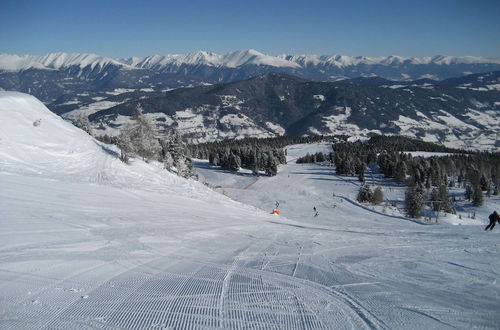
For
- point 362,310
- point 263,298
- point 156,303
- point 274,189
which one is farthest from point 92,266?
point 274,189

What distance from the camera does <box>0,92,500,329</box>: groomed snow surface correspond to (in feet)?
20.8

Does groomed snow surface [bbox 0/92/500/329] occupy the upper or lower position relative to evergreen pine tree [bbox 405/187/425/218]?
upper

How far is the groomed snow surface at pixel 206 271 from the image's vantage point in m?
6.34

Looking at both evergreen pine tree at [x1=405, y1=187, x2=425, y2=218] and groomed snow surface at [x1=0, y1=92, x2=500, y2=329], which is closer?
groomed snow surface at [x1=0, y1=92, x2=500, y2=329]

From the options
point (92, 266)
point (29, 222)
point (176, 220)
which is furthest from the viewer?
point (176, 220)

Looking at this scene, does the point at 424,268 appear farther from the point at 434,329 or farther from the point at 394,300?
the point at 434,329

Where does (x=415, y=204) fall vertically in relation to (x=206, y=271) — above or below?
below

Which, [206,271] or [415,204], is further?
[415,204]

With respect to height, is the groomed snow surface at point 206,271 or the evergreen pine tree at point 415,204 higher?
the groomed snow surface at point 206,271

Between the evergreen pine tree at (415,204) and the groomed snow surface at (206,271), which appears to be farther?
the evergreen pine tree at (415,204)

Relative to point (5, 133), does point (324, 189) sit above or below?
below

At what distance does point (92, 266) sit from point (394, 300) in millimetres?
7029

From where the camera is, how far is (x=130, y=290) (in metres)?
7.49

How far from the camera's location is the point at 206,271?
9.17 metres
